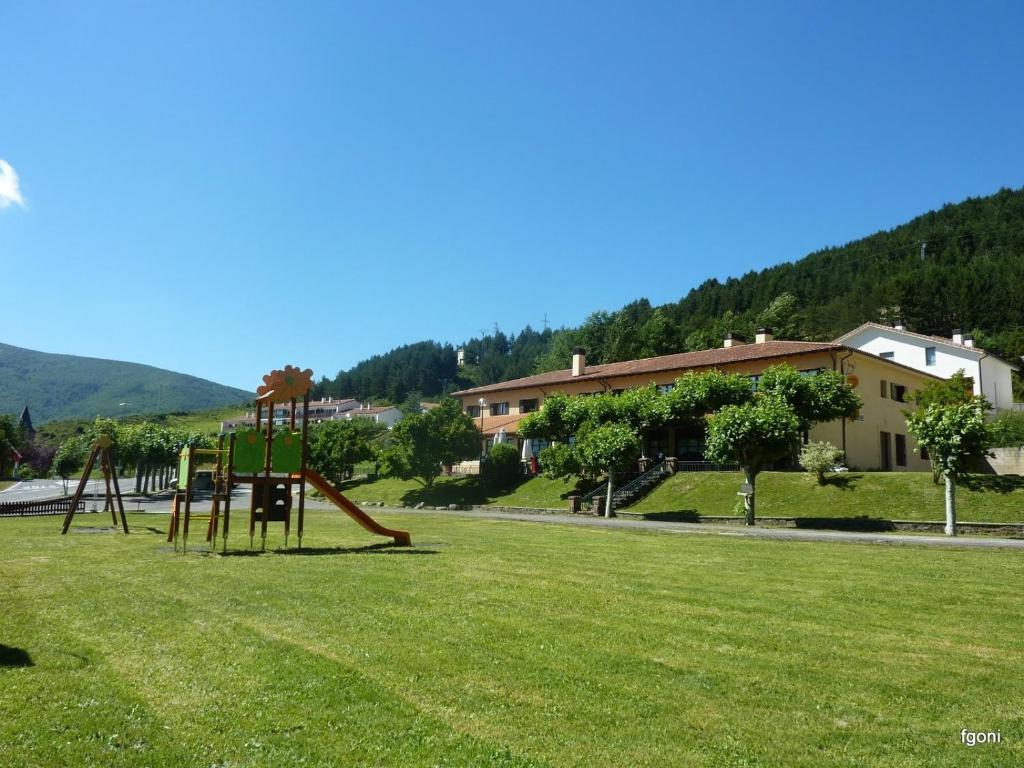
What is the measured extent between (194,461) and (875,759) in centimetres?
1827

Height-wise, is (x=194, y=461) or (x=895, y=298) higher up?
(x=895, y=298)

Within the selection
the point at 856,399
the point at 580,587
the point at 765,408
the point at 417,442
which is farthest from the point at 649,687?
the point at 417,442

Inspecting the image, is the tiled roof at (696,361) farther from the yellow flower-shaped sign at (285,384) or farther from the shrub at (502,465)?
the yellow flower-shaped sign at (285,384)

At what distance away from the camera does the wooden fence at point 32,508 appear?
107 feet

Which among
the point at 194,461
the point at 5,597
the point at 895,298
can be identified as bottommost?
the point at 5,597

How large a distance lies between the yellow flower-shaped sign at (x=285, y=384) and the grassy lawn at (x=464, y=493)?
22.4 meters

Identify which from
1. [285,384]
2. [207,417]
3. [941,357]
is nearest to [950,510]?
[285,384]

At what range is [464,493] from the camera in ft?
155

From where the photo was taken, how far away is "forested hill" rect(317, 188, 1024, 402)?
87.0 m

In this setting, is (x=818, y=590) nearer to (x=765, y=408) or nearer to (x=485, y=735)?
(x=485, y=735)

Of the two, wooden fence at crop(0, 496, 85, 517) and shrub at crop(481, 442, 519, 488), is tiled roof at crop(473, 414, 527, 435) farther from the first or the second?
wooden fence at crop(0, 496, 85, 517)

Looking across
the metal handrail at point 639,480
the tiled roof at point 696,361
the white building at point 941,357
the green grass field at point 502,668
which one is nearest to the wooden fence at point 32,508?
the green grass field at point 502,668

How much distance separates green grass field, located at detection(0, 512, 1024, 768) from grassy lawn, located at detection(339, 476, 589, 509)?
28.9 metres

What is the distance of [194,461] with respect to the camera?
19422mm
